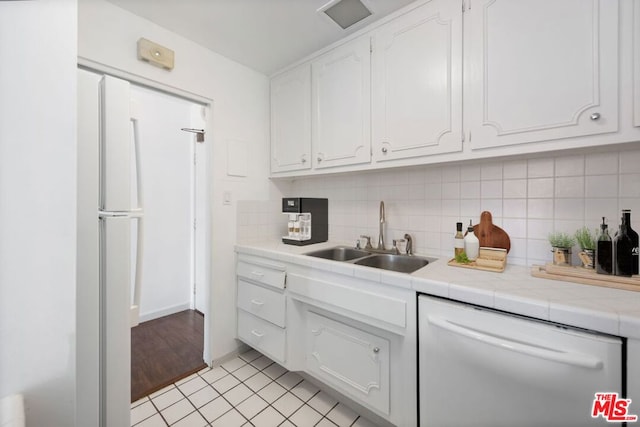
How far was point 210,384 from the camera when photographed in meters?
1.69

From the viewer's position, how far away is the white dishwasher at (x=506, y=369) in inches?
30.6

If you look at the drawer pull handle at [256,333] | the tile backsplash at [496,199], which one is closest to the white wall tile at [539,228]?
the tile backsplash at [496,199]

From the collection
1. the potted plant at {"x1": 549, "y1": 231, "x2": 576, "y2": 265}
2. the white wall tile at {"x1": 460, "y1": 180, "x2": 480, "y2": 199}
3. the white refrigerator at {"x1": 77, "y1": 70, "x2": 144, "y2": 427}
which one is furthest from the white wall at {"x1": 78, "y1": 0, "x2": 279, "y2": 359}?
the potted plant at {"x1": 549, "y1": 231, "x2": 576, "y2": 265}

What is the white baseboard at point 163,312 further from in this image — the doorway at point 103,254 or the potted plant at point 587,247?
the potted plant at point 587,247

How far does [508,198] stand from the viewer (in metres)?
1.42

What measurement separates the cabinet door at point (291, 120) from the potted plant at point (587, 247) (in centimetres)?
159

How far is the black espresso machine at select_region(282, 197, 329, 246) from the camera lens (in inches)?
78.2

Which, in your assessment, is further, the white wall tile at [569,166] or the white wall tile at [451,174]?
the white wall tile at [451,174]

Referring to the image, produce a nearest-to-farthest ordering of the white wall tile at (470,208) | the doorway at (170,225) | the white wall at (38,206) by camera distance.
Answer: the white wall at (38,206)
the white wall tile at (470,208)
the doorway at (170,225)

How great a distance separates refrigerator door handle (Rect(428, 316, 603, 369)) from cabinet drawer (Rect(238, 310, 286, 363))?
Answer: 1045mm

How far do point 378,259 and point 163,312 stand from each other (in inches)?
94.5

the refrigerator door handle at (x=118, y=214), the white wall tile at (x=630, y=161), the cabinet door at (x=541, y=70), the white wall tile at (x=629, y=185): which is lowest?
the refrigerator door handle at (x=118, y=214)

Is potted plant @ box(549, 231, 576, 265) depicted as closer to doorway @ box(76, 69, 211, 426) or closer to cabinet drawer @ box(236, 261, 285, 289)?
cabinet drawer @ box(236, 261, 285, 289)

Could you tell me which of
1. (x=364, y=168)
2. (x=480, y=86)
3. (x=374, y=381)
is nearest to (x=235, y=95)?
(x=364, y=168)
